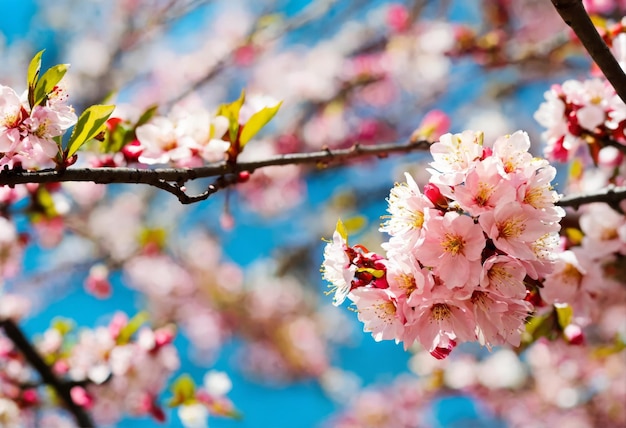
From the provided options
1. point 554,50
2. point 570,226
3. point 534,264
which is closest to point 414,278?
point 534,264

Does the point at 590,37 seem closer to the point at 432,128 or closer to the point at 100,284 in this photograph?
the point at 432,128

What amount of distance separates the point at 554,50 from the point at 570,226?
1613mm

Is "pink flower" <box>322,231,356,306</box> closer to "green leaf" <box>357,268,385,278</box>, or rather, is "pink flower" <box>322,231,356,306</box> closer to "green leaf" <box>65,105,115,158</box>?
"green leaf" <box>357,268,385,278</box>

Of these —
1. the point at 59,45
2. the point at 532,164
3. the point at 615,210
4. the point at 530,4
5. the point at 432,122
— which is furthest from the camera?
the point at 59,45

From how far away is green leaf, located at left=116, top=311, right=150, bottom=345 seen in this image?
2.11 metres

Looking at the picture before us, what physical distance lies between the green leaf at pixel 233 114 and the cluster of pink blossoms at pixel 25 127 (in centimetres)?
44

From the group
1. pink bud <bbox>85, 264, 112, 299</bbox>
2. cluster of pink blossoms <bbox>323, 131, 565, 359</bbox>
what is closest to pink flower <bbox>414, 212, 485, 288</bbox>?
cluster of pink blossoms <bbox>323, 131, 565, 359</bbox>

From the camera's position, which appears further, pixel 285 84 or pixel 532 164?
pixel 285 84

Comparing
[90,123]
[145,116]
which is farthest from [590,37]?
[145,116]

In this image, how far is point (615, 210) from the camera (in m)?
1.60

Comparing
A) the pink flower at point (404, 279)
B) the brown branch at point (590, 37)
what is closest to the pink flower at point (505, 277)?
the pink flower at point (404, 279)

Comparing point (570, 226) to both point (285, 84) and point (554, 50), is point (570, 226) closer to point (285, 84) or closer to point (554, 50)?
point (554, 50)

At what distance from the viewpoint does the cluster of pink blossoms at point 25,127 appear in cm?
113

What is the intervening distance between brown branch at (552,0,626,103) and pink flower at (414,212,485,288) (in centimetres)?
41
